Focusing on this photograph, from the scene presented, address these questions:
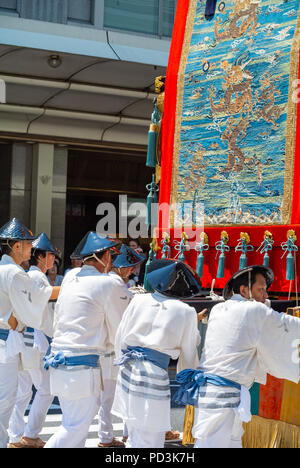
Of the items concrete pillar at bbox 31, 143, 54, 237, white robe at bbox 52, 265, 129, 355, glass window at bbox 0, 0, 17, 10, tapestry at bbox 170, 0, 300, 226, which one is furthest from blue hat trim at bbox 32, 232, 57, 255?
glass window at bbox 0, 0, 17, 10

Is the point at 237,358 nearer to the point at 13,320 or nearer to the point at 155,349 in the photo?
the point at 155,349

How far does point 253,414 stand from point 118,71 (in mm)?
7496

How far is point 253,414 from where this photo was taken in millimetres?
5293

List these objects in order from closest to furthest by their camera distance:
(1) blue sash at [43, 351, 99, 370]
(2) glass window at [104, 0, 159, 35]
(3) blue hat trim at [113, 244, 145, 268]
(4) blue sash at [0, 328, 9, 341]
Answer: (1) blue sash at [43, 351, 99, 370]
(4) blue sash at [0, 328, 9, 341]
(3) blue hat trim at [113, 244, 145, 268]
(2) glass window at [104, 0, 159, 35]

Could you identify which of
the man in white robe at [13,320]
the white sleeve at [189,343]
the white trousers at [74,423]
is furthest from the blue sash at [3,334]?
the white sleeve at [189,343]

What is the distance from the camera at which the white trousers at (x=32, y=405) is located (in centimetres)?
586

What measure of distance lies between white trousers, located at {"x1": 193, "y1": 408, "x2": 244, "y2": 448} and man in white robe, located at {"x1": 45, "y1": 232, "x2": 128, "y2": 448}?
923mm

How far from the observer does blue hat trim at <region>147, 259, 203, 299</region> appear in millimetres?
4605

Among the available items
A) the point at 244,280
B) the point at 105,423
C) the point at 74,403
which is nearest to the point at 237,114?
the point at 244,280

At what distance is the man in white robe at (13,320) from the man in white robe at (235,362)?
1.47m

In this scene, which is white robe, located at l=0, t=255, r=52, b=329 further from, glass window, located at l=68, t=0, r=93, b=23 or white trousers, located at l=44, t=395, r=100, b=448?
glass window, located at l=68, t=0, r=93, b=23

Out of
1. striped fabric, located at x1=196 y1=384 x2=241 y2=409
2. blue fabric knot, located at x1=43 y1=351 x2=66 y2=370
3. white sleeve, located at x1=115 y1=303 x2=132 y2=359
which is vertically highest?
white sleeve, located at x1=115 y1=303 x2=132 y2=359

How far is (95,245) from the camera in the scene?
5238mm

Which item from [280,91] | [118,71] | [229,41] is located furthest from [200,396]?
[118,71]
